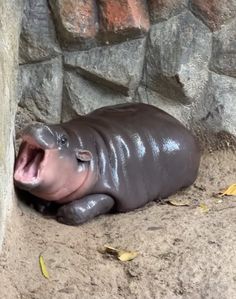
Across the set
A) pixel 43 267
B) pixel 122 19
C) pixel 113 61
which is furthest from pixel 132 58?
pixel 43 267

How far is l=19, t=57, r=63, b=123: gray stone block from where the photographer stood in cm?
369

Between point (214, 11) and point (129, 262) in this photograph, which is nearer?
point (129, 262)

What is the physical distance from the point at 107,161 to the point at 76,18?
71 centimetres

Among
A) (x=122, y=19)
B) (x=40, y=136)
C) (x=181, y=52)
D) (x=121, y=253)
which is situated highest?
(x=122, y=19)

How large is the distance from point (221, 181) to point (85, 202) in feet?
2.38

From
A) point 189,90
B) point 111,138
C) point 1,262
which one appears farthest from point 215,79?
point 1,262

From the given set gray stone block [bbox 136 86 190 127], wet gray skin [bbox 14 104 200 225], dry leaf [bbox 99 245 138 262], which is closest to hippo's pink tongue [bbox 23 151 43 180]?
wet gray skin [bbox 14 104 200 225]

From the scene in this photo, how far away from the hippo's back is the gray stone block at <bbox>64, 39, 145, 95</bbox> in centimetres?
17

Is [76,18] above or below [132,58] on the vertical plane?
above

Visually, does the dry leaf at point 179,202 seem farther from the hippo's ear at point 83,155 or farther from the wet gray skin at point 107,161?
the hippo's ear at point 83,155

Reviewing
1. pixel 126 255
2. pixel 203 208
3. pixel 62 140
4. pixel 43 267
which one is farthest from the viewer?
pixel 203 208

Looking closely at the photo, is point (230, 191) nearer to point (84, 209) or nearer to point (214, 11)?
point (84, 209)

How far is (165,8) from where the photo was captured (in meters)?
3.58

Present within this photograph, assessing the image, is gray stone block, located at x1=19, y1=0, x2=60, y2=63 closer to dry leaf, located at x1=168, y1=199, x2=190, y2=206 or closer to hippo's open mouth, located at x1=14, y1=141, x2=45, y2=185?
hippo's open mouth, located at x1=14, y1=141, x2=45, y2=185
